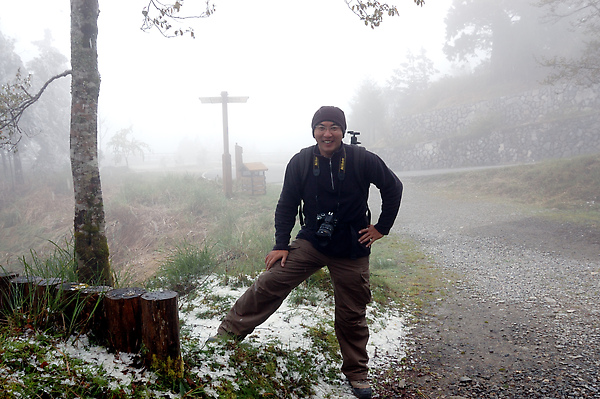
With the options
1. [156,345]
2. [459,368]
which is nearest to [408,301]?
[459,368]

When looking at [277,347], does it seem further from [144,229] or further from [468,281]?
[144,229]

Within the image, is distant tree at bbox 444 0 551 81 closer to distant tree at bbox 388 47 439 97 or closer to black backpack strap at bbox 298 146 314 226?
distant tree at bbox 388 47 439 97

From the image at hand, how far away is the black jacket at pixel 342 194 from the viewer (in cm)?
275

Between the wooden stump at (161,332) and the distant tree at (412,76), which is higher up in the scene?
the distant tree at (412,76)

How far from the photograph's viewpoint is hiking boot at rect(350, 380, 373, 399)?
2816mm

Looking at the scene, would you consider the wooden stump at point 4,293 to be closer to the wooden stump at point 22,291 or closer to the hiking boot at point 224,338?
the wooden stump at point 22,291

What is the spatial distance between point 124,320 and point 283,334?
167cm

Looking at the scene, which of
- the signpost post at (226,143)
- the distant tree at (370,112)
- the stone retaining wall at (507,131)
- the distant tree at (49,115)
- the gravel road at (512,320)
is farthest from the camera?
the distant tree at (370,112)

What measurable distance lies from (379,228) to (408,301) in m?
2.56

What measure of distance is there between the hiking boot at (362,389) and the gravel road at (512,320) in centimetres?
20

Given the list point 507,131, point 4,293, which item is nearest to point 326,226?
point 4,293

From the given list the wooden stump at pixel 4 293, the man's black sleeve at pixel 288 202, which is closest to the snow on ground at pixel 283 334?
the wooden stump at pixel 4 293

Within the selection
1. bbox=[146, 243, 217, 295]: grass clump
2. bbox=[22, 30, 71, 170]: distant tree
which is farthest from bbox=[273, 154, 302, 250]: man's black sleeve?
bbox=[22, 30, 71, 170]: distant tree

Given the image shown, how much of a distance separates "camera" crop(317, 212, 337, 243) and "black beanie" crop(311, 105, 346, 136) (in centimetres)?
65
